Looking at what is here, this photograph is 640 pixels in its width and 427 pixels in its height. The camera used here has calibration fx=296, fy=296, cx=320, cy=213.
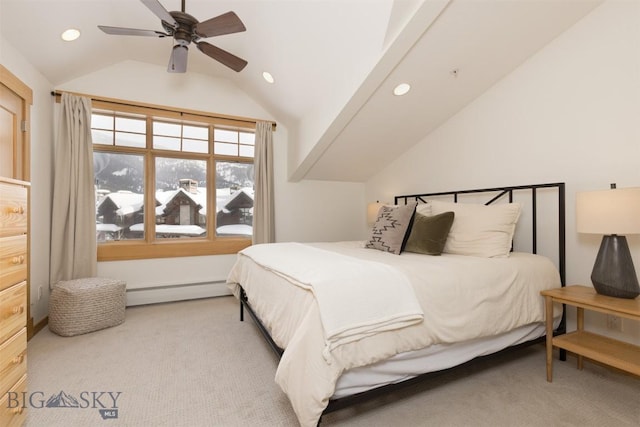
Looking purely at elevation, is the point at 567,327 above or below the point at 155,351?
above

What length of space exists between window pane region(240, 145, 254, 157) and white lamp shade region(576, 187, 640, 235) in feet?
11.9

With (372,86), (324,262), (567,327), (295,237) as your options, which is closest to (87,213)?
(295,237)

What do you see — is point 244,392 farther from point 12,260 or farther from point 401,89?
point 401,89

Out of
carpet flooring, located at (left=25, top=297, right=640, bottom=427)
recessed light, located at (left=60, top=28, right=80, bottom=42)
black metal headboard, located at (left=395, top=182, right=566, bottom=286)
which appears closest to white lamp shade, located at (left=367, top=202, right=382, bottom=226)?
black metal headboard, located at (left=395, top=182, right=566, bottom=286)

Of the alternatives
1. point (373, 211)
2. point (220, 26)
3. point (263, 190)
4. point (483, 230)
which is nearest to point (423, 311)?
point (483, 230)

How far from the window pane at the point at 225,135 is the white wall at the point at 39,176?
168cm

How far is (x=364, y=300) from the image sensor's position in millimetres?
1374

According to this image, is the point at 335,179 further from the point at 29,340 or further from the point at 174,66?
the point at 29,340

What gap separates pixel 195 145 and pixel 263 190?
3.49ft

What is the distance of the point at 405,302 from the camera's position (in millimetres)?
1454

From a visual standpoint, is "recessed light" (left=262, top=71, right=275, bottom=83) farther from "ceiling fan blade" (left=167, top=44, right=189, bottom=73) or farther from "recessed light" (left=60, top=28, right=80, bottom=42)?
"recessed light" (left=60, top=28, right=80, bottom=42)

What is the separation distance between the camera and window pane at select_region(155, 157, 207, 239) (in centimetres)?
373

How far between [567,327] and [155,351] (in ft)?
10.7

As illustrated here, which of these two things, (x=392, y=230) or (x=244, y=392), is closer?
(x=244, y=392)
